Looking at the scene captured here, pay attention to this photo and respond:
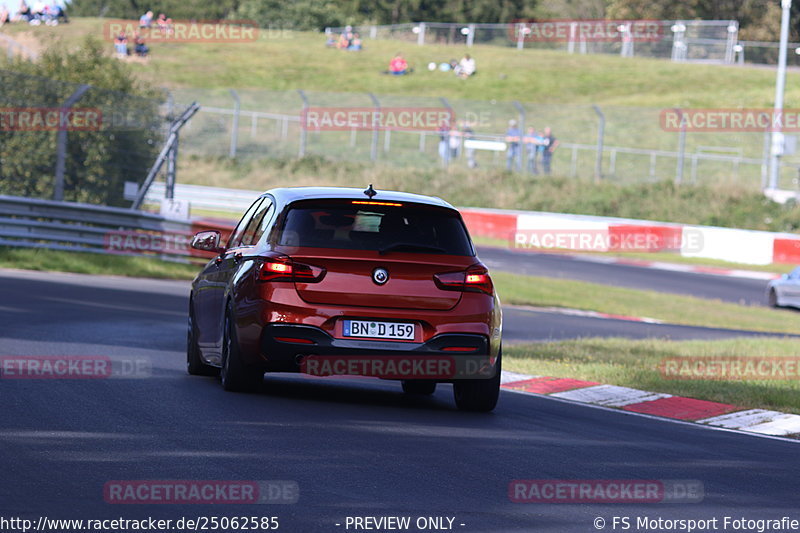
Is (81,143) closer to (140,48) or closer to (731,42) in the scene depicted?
(140,48)

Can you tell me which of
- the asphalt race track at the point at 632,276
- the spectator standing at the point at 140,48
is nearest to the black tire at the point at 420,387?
the asphalt race track at the point at 632,276

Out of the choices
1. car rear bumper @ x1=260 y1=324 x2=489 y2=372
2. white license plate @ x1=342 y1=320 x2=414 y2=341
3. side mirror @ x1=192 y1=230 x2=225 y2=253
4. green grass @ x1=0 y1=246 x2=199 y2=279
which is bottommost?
green grass @ x1=0 y1=246 x2=199 y2=279

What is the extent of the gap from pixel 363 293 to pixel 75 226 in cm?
1492

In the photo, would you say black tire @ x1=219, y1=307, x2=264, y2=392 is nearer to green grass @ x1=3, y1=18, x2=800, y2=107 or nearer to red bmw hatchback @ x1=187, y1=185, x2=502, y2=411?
red bmw hatchback @ x1=187, y1=185, x2=502, y2=411

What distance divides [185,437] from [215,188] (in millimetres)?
35720

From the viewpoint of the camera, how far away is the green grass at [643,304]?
24.6m

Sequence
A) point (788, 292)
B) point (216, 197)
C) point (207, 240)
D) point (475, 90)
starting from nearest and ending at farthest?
point (207, 240) → point (788, 292) → point (216, 197) → point (475, 90)

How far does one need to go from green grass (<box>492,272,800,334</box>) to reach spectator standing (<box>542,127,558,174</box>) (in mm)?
14777

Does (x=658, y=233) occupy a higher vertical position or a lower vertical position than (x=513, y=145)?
lower

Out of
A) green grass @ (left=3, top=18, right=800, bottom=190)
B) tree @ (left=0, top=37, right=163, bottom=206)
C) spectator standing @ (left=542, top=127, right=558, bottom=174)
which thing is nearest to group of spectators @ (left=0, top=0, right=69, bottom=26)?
green grass @ (left=3, top=18, right=800, bottom=190)

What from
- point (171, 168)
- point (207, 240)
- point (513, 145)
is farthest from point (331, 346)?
point (513, 145)

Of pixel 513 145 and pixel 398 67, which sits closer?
pixel 513 145

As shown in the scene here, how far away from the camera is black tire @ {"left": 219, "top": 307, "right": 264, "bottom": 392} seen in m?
9.65

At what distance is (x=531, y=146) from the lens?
43.3 metres
